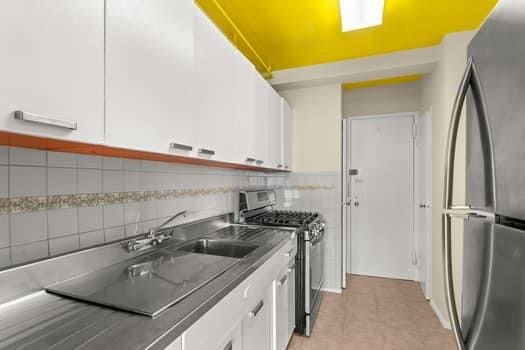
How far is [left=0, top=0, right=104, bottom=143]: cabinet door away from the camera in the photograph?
1.92 ft

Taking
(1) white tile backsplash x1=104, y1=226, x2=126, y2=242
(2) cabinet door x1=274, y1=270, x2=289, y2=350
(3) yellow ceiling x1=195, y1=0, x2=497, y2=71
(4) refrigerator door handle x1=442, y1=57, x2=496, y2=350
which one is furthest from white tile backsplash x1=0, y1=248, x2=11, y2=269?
(3) yellow ceiling x1=195, y1=0, x2=497, y2=71

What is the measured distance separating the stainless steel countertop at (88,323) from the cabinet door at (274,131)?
1.56m

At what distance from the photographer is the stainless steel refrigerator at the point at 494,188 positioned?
0.54 metres

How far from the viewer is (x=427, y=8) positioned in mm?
1818

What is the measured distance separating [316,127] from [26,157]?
2.61 meters

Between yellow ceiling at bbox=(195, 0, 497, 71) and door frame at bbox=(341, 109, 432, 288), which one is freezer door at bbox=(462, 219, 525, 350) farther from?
door frame at bbox=(341, 109, 432, 288)

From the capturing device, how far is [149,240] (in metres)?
1.30

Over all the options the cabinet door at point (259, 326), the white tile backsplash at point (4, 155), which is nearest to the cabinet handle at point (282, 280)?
the cabinet door at point (259, 326)

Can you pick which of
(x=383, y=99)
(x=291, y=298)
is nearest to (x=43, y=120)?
(x=291, y=298)

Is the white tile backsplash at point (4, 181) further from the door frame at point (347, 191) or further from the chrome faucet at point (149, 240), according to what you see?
the door frame at point (347, 191)

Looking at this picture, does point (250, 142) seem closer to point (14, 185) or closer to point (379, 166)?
point (14, 185)

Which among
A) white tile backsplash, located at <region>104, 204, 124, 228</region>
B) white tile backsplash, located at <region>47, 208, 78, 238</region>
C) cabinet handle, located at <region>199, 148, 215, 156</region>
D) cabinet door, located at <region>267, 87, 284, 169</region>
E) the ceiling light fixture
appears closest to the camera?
white tile backsplash, located at <region>47, 208, 78, 238</region>

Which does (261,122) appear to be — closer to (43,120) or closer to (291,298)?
(291,298)

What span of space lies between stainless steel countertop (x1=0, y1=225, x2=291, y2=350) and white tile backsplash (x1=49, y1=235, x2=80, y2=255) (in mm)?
149
